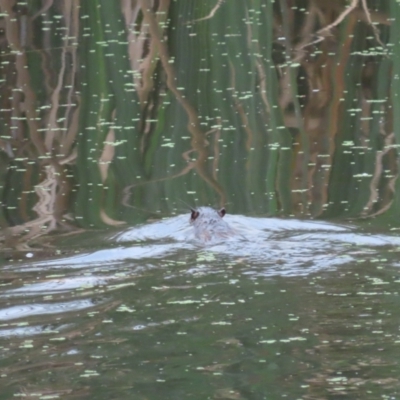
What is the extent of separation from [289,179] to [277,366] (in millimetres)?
4210

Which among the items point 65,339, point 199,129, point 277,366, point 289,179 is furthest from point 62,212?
→ point 277,366

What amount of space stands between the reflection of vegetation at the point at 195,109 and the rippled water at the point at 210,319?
1239mm

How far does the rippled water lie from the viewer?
4.34 metres

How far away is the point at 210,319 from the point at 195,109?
591 cm

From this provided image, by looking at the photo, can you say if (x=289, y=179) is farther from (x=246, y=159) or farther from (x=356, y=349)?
(x=356, y=349)

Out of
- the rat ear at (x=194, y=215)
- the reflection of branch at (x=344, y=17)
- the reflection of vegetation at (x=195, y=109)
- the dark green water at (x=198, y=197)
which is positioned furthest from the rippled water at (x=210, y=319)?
the reflection of branch at (x=344, y=17)

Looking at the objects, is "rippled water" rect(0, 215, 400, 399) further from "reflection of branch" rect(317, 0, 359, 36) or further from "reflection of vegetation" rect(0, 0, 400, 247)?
"reflection of branch" rect(317, 0, 359, 36)

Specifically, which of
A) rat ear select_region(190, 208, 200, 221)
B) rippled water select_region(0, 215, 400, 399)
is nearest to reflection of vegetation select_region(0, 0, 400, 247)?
rat ear select_region(190, 208, 200, 221)

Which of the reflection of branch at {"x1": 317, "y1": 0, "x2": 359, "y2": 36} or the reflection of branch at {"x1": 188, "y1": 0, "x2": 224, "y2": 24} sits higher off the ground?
the reflection of branch at {"x1": 188, "y1": 0, "x2": 224, "y2": 24}

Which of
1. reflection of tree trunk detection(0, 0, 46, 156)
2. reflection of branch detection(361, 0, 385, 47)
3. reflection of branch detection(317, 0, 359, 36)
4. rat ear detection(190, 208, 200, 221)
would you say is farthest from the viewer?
reflection of branch detection(317, 0, 359, 36)

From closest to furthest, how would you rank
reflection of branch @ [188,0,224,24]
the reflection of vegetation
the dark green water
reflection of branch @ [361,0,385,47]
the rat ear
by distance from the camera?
the dark green water < the rat ear < the reflection of vegetation < reflection of branch @ [361,0,385,47] < reflection of branch @ [188,0,224,24]

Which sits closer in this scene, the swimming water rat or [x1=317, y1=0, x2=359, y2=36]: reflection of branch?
the swimming water rat

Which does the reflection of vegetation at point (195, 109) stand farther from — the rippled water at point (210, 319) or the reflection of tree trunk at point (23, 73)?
the rippled water at point (210, 319)

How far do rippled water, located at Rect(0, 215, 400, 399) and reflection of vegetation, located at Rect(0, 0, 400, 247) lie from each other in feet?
4.06
